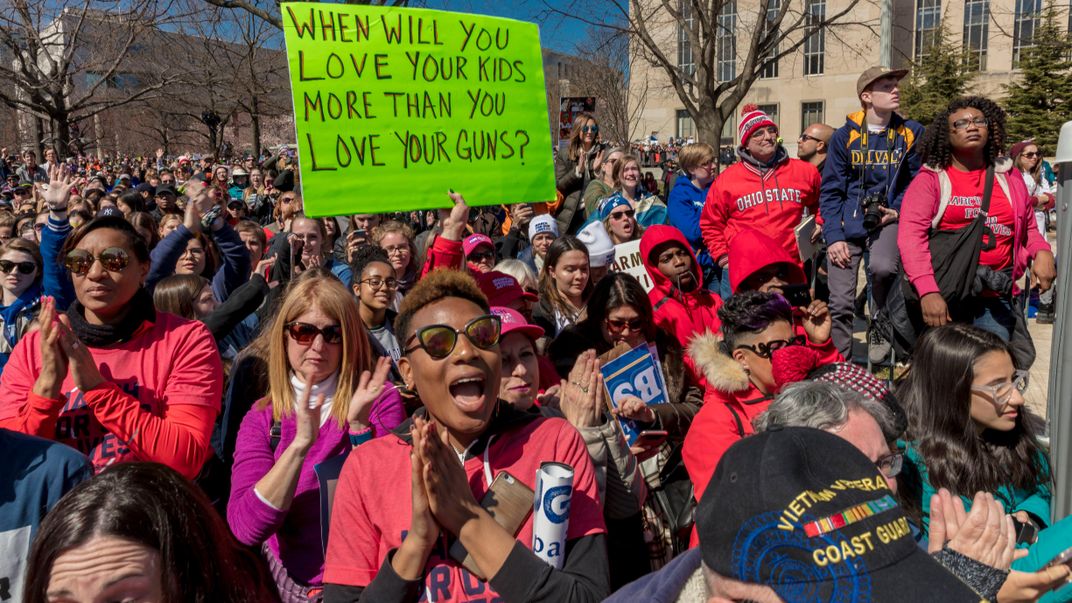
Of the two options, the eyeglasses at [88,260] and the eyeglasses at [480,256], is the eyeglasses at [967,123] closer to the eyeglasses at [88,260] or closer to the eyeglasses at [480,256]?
the eyeglasses at [480,256]

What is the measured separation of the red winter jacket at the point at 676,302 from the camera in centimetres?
443

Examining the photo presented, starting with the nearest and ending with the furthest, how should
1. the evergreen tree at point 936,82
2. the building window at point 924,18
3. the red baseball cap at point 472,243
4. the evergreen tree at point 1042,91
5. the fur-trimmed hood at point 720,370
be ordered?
the fur-trimmed hood at point 720,370
the red baseball cap at point 472,243
the evergreen tree at point 1042,91
the evergreen tree at point 936,82
the building window at point 924,18

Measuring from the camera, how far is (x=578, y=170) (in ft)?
27.9

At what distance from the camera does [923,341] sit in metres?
3.09

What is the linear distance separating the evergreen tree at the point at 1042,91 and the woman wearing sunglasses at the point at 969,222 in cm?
2933

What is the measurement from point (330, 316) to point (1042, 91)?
34.8m

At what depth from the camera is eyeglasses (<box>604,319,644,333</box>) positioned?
3945mm

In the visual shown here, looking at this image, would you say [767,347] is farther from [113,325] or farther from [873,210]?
[873,210]

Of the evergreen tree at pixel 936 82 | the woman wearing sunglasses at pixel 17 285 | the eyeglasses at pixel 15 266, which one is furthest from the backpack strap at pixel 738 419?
the evergreen tree at pixel 936 82

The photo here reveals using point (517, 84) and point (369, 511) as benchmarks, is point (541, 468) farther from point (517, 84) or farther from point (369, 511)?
point (517, 84)

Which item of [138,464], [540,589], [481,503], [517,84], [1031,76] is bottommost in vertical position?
[540,589]

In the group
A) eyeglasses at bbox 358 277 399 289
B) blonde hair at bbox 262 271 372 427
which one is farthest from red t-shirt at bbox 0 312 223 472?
A: eyeglasses at bbox 358 277 399 289

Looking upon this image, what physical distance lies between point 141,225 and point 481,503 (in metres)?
5.50

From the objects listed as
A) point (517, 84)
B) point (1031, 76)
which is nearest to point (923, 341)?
point (517, 84)
